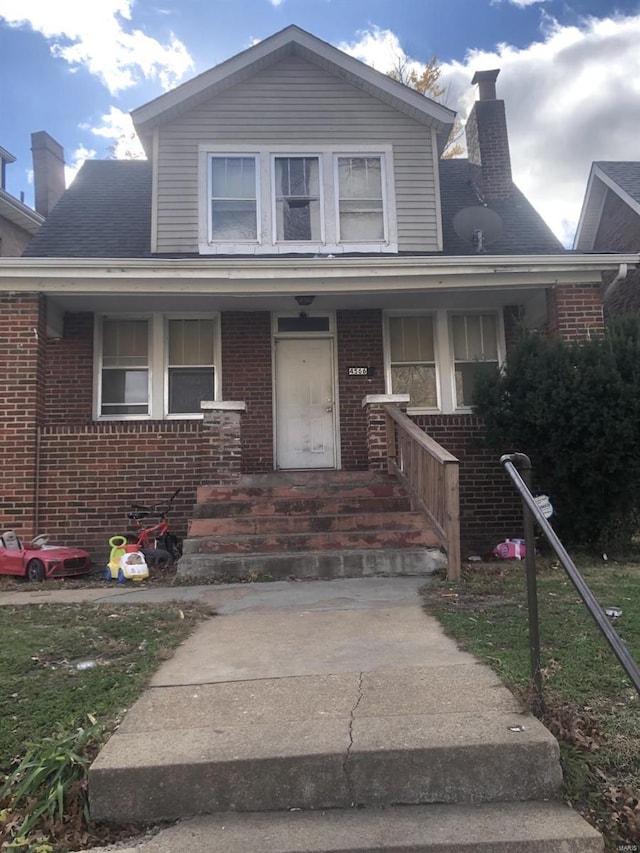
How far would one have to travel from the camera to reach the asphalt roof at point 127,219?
31.6ft

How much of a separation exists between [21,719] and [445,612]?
2932 mm

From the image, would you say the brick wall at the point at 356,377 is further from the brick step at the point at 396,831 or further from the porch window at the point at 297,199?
the brick step at the point at 396,831

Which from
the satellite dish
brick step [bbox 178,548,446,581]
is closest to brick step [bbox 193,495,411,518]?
brick step [bbox 178,548,446,581]

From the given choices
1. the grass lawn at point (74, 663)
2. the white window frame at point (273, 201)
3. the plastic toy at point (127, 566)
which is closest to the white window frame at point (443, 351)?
the white window frame at point (273, 201)

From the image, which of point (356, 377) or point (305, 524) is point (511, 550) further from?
point (356, 377)

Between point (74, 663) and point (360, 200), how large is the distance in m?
8.09

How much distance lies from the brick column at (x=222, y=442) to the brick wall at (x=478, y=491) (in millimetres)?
2547

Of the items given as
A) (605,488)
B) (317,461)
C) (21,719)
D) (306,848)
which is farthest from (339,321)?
(306,848)

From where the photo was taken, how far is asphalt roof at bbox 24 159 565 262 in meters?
9.62

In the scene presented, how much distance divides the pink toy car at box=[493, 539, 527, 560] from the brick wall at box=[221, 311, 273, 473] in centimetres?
344

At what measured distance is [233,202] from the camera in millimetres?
9773

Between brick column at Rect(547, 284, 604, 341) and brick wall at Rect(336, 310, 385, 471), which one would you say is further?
brick wall at Rect(336, 310, 385, 471)

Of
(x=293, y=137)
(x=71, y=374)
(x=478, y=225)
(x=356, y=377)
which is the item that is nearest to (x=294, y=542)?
(x=356, y=377)

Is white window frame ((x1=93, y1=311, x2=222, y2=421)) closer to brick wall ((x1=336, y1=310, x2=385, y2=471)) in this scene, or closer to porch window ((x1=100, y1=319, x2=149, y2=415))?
porch window ((x1=100, y1=319, x2=149, y2=415))
